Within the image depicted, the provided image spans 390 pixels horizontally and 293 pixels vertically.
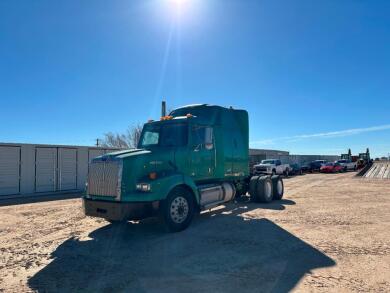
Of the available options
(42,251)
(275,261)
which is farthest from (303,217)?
(42,251)

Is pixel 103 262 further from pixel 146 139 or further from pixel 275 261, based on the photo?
pixel 146 139

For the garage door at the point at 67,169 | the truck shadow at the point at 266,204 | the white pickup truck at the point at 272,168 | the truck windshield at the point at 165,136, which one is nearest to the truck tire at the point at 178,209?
the truck windshield at the point at 165,136

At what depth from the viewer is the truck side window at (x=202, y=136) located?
9.05m

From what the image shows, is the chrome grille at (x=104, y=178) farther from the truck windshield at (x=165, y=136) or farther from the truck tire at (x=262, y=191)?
the truck tire at (x=262, y=191)

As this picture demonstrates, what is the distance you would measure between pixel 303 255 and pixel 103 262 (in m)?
3.69

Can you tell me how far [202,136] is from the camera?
919 cm

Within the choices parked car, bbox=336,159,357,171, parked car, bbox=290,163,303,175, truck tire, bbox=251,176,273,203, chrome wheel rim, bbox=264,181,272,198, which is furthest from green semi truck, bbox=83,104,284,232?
parked car, bbox=336,159,357,171

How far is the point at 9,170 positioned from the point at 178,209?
13338 mm

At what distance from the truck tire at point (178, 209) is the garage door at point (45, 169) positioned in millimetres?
13551

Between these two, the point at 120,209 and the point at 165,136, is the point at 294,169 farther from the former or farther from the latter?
the point at 120,209

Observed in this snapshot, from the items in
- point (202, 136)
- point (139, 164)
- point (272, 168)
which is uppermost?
point (202, 136)

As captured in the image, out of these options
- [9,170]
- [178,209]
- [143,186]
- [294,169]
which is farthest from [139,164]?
[294,169]

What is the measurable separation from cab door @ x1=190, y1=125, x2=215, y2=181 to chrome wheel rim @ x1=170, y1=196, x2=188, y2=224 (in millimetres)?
1028

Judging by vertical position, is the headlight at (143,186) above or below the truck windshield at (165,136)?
below
